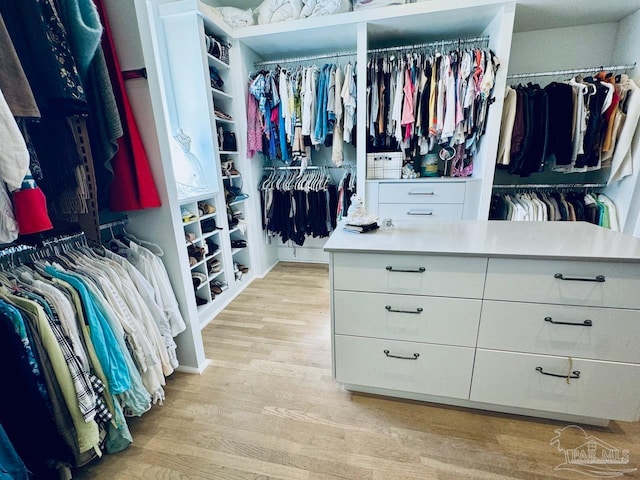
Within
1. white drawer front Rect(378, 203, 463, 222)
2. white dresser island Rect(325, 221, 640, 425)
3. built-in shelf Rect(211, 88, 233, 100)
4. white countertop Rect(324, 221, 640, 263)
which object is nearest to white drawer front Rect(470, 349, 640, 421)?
white dresser island Rect(325, 221, 640, 425)

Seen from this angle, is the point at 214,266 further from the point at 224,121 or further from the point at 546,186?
the point at 546,186

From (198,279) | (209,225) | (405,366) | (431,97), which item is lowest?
(405,366)

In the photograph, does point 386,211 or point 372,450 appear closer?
point 372,450

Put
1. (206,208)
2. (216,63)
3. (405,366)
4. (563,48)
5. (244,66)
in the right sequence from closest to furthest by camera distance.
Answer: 1. (405,366)
2. (206,208)
3. (216,63)
4. (563,48)
5. (244,66)

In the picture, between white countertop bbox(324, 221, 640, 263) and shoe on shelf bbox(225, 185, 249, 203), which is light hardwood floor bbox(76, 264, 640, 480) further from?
shoe on shelf bbox(225, 185, 249, 203)

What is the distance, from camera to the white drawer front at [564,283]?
1.00 m

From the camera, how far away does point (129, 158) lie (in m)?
1.27

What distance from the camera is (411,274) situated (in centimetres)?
118

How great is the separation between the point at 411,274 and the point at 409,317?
208 mm

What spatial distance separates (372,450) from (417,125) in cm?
228

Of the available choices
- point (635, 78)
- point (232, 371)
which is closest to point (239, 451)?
point (232, 371)

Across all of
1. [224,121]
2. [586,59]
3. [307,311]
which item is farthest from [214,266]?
[586,59]

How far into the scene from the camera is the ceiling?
2.03m

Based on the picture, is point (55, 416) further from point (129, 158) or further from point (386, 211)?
point (386, 211)
